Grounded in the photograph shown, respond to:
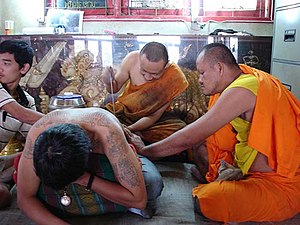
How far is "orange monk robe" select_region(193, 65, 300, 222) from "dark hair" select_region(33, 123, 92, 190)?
598 millimetres

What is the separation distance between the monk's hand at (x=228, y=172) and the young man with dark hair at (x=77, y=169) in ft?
1.36

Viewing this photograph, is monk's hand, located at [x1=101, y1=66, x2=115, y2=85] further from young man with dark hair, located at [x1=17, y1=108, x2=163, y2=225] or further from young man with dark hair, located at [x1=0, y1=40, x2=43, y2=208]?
young man with dark hair, located at [x1=17, y1=108, x2=163, y2=225]

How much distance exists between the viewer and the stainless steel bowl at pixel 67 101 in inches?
104

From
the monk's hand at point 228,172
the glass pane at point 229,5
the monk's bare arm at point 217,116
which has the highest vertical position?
the glass pane at point 229,5

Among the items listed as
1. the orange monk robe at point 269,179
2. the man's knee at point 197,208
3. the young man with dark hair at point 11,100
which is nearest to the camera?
the orange monk robe at point 269,179

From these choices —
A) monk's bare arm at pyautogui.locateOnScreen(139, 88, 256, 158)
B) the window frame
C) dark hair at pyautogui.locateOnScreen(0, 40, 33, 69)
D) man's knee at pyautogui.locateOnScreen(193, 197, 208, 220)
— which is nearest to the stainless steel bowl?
dark hair at pyautogui.locateOnScreen(0, 40, 33, 69)

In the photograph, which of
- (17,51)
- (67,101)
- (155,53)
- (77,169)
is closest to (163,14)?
(155,53)

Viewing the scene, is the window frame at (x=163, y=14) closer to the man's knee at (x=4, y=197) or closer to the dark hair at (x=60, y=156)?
the man's knee at (x=4, y=197)

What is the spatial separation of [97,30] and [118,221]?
6.90ft

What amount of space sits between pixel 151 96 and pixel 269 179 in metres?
1.09

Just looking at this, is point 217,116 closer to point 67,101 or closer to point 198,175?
point 198,175

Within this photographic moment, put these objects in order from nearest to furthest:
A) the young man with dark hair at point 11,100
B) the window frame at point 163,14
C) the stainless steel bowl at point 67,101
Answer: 1. the young man with dark hair at point 11,100
2. the stainless steel bowl at point 67,101
3. the window frame at point 163,14

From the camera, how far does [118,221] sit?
1601 mm

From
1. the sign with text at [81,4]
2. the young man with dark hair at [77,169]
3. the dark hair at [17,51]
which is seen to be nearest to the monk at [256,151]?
the young man with dark hair at [77,169]
